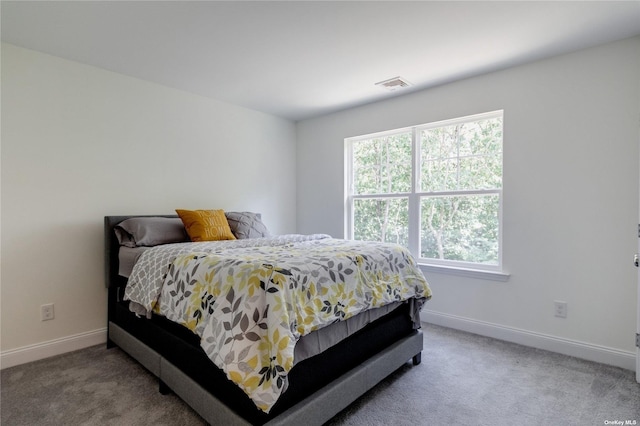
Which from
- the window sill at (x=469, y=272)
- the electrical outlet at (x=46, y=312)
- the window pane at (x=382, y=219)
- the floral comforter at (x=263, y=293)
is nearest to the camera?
the floral comforter at (x=263, y=293)

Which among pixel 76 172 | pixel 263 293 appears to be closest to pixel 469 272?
pixel 263 293

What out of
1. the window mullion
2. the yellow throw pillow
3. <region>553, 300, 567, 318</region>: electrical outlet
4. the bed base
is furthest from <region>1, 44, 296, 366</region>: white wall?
<region>553, 300, 567, 318</region>: electrical outlet

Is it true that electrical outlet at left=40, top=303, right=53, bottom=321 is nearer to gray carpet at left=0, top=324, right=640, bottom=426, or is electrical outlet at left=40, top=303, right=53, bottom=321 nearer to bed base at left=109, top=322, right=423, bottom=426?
gray carpet at left=0, top=324, right=640, bottom=426

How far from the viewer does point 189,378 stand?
1693mm

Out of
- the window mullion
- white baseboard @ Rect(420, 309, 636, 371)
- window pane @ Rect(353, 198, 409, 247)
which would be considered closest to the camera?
white baseboard @ Rect(420, 309, 636, 371)

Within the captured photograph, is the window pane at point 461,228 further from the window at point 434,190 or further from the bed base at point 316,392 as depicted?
the bed base at point 316,392

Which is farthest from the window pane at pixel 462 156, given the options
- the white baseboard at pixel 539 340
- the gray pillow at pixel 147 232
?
the gray pillow at pixel 147 232

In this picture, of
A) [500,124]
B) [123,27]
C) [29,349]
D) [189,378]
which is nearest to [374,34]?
[500,124]

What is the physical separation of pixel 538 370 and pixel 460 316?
0.85 meters

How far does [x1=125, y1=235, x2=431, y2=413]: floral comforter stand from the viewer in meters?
1.28

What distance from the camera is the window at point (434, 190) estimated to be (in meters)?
3.01

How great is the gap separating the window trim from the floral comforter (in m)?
0.98

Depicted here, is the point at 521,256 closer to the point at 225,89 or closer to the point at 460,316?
the point at 460,316

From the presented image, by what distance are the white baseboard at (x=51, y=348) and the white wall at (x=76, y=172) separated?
14mm
